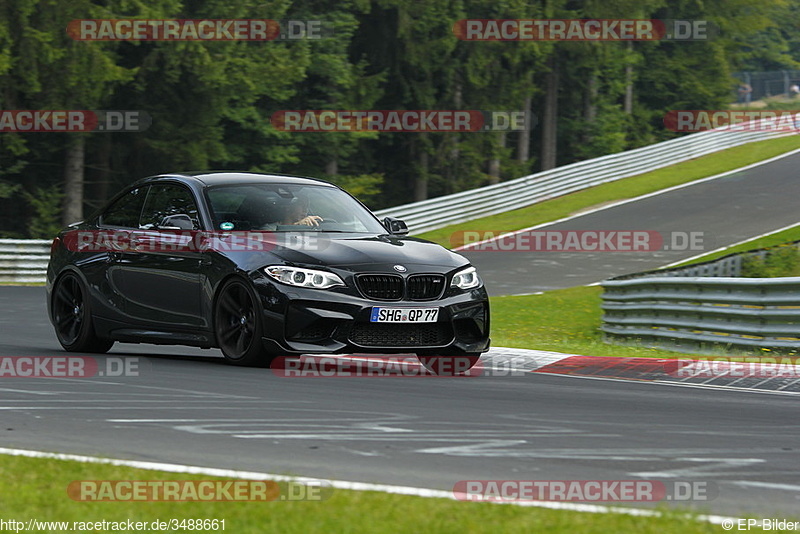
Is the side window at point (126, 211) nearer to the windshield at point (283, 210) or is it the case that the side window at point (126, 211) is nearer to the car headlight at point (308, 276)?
the windshield at point (283, 210)

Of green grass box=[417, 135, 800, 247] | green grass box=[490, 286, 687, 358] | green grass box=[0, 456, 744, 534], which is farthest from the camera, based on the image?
green grass box=[417, 135, 800, 247]

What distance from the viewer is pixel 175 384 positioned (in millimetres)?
10305

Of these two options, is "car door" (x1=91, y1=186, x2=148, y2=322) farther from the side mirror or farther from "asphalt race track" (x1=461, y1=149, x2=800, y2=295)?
"asphalt race track" (x1=461, y1=149, x2=800, y2=295)

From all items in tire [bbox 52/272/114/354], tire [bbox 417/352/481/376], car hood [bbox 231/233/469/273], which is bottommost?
tire [bbox 417/352/481/376]

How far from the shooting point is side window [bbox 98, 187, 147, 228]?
12852 mm

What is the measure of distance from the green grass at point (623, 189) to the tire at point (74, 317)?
69.3ft

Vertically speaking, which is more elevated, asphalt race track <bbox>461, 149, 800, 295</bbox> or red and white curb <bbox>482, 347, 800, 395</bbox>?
asphalt race track <bbox>461, 149, 800, 295</bbox>

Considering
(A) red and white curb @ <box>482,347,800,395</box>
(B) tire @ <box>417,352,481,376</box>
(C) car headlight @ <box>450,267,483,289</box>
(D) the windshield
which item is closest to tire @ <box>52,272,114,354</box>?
(D) the windshield

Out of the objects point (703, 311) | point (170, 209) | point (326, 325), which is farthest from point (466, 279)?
point (703, 311)

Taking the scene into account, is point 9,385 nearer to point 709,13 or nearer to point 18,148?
point 18,148

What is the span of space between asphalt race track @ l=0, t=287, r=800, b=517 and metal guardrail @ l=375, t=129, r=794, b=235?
22930mm

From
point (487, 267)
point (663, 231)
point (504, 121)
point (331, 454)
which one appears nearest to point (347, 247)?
point (331, 454)

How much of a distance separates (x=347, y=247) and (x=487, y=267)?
18.9 metres

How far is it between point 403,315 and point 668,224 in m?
25.2
